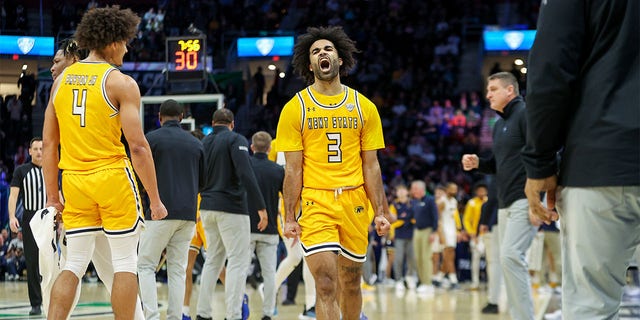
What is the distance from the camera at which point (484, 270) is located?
20.2 metres

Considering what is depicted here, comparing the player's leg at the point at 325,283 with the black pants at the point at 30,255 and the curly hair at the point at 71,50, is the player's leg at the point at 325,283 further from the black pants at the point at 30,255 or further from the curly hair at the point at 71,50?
the black pants at the point at 30,255

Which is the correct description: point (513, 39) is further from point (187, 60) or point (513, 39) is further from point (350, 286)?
point (350, 286)

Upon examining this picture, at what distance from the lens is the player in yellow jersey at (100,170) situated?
5707 millimetres

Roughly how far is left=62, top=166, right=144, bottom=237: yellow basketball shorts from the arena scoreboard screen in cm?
848

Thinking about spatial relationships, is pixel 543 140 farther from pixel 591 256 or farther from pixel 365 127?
pixel 365 127

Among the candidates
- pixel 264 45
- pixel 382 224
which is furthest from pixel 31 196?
pixel 264 45

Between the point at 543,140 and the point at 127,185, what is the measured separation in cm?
313

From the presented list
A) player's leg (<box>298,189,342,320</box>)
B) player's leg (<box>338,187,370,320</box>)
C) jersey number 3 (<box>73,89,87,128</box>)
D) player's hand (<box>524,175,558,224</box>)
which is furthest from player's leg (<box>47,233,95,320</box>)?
player's hand (<box>524,175,558,224</box>)

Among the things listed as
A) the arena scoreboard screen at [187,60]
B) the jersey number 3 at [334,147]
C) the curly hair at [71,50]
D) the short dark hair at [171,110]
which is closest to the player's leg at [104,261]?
the curly hair at [71,50]

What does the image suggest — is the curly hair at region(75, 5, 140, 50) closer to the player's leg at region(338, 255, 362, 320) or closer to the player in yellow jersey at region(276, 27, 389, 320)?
the player in yellow jersey at region(276, 27, 389, 320)

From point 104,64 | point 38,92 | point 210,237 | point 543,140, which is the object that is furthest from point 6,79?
point 543,140

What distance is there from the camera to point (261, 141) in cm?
1048

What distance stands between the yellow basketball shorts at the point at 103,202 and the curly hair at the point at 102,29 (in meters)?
0.85

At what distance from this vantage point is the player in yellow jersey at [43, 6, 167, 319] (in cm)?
Result: 571
